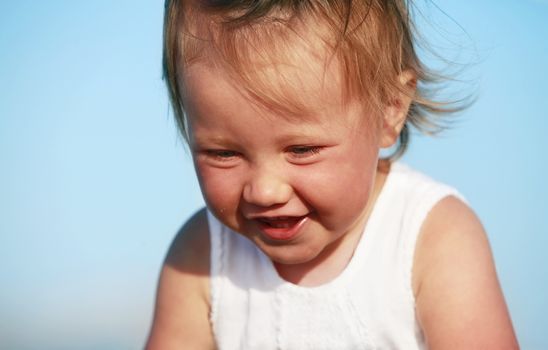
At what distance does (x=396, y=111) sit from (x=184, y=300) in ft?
1.84

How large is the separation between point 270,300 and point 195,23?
0.57 metres

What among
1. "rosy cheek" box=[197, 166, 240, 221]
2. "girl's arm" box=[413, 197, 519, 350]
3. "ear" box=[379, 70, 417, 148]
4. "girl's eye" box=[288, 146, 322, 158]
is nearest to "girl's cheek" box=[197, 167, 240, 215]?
"rosy cheek" box=[197, 166, 240, 221]

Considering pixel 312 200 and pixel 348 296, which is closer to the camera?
pixel 312 200

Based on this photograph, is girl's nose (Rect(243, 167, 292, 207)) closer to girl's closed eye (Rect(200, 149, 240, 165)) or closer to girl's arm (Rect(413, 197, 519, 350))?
girl's closed eye (Rect(200, 149, 240, 165))

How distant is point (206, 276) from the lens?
1.68 m

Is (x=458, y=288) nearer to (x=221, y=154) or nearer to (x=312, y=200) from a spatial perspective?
(x=312, y=200)

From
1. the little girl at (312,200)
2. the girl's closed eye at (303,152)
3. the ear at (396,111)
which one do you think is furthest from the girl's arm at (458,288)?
the girl's closed eye at (303,152)

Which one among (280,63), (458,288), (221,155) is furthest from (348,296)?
(280,63)

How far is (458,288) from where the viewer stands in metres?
1.44

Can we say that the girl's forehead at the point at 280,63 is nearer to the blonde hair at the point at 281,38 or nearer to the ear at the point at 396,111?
the blonde hair at the point at 281,38

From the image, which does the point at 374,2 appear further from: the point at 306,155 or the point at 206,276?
the point at 206,276

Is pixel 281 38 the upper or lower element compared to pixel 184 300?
upper

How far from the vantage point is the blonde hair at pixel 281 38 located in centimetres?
125

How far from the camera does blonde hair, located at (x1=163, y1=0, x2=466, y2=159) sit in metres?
1.25
